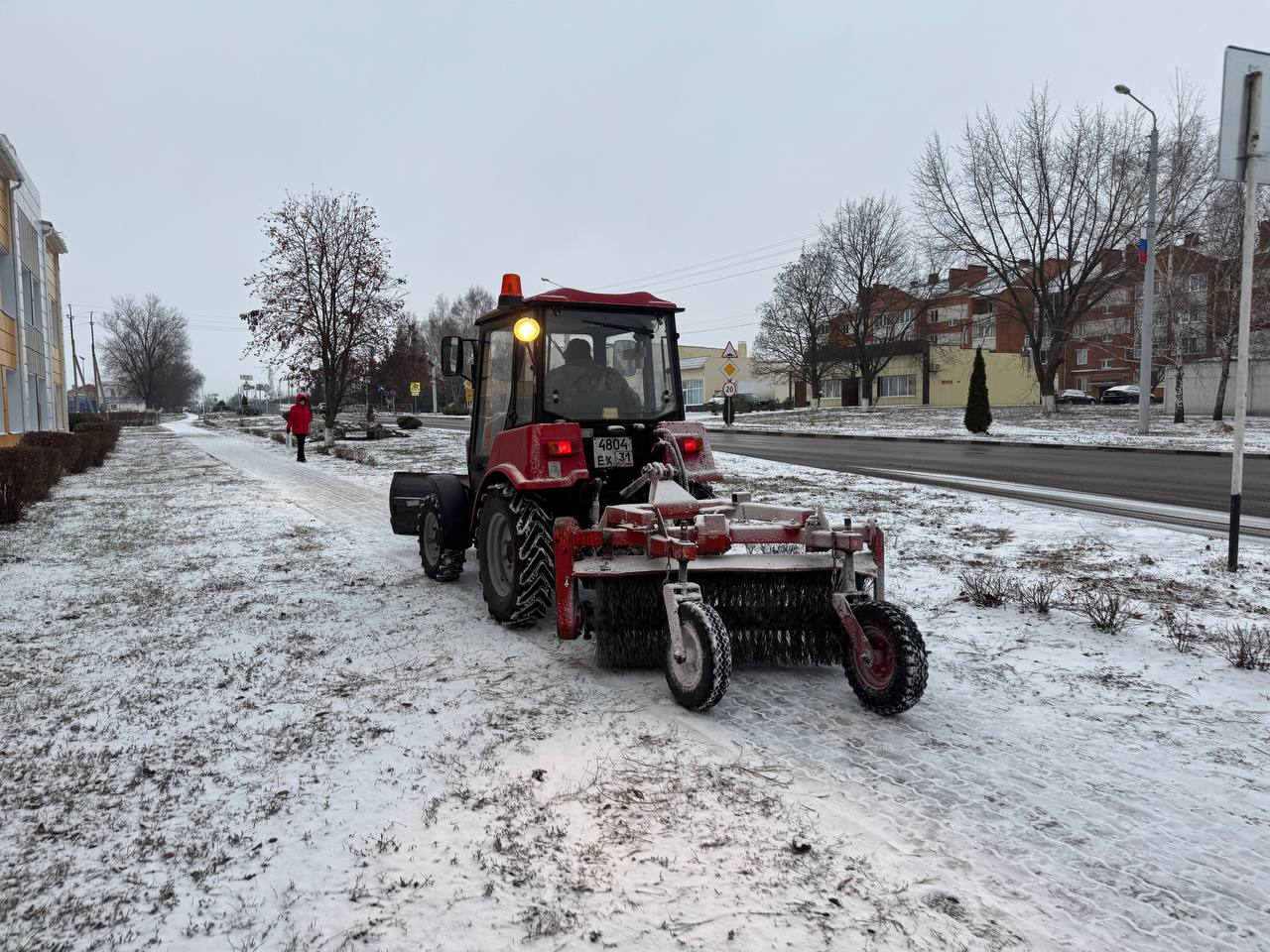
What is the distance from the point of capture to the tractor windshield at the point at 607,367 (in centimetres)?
546

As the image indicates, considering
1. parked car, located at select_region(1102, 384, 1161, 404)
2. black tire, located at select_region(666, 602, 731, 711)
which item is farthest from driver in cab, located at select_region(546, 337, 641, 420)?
parked car, located at select_region(1102, 384, 1161, 404)

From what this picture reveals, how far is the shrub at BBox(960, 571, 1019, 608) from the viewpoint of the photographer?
18.1 ft

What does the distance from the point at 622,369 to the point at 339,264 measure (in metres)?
24.5

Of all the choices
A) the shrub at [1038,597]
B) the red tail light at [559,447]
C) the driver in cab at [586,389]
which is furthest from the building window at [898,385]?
the red tail light at [559,447]

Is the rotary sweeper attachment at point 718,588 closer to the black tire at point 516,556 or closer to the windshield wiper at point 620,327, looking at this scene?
the black tire at point 516,556

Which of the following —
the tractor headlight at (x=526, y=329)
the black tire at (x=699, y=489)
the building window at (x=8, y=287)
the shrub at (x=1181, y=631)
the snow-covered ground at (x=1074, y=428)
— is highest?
the building window at (x=8, y=287)

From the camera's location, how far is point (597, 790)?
118 inches

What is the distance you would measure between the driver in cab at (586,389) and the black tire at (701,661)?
7.04ft

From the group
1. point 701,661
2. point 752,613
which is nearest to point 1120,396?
point 752,613

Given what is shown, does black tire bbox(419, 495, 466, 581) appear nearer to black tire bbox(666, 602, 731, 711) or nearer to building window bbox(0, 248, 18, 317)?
black tire bbox(666, 602, 731, 711)

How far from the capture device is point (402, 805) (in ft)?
9.53

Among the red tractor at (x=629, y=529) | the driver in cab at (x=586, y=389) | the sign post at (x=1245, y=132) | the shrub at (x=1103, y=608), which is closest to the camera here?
the red tractor at (x=629, y=529)

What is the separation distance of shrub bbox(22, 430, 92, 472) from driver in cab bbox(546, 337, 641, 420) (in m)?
13.9

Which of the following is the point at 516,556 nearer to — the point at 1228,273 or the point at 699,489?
the point at 699,489
